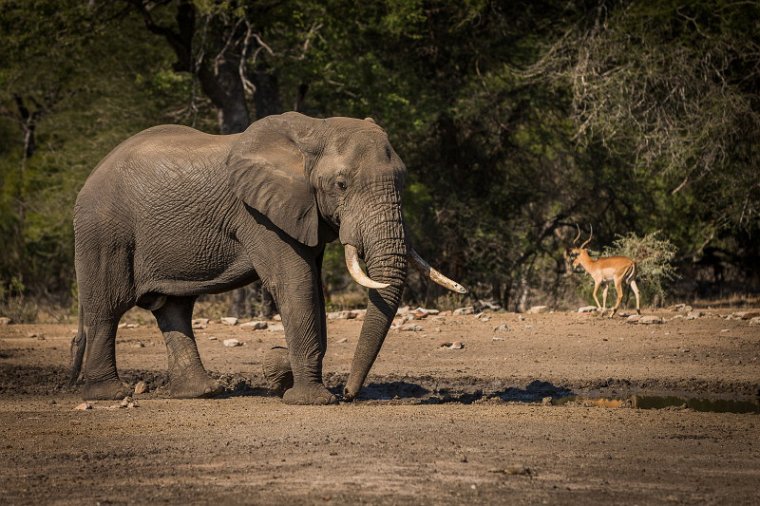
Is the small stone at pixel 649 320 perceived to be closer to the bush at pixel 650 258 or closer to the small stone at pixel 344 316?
the bush at pixel 650 258

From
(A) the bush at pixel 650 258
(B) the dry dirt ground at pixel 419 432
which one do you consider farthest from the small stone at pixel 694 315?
(A) the bush at pixel 650 258

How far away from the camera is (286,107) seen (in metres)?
24.8

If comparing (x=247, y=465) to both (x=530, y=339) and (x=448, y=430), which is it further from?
(x=530, y=339)

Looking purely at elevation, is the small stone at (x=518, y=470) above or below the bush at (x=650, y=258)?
below

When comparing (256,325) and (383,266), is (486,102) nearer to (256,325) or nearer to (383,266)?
(256,325)

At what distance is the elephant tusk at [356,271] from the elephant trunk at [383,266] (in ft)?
0.28

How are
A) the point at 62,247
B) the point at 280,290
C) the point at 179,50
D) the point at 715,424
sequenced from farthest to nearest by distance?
the point at 62,247 → the point at 179,50 → the point at 280,290 → the point at 715,424

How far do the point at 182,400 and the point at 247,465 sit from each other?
3.89 metres

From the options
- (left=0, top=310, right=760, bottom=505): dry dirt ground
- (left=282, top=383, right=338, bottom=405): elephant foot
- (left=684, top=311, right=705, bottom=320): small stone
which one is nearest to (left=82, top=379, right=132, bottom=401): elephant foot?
(left=0, top=310, right=760, bottom=505): dry dirt ground

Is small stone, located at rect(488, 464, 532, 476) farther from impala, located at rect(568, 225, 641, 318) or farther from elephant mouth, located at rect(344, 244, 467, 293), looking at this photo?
impala, located at rect(568, 225, 641, 318)

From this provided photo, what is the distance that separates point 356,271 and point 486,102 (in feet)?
44.6

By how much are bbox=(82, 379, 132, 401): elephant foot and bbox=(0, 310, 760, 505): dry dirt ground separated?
0.19 metres

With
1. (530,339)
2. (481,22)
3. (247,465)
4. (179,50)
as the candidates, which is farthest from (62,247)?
(247,465)

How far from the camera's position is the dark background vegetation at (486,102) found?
21.4 meters
